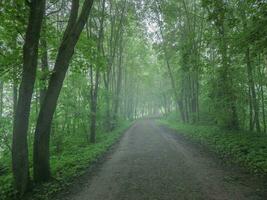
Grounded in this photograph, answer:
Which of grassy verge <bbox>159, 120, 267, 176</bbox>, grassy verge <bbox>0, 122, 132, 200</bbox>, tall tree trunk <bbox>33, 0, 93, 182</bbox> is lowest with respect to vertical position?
grassy verge <bbox>0, 122, 132, 200</bbox>

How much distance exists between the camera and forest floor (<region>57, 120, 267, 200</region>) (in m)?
4.71

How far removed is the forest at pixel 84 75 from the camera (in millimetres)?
5723

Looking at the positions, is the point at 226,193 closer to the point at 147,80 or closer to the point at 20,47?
the point at 20,47

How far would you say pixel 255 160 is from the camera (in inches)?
264

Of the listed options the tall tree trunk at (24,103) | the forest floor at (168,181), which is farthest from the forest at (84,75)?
the forest floor at (168,181)

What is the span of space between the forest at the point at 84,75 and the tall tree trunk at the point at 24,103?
23mm

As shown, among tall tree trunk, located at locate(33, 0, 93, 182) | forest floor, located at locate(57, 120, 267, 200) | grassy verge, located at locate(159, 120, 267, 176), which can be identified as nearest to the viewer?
forest floor, located at locate(57, 120, 267, 200)

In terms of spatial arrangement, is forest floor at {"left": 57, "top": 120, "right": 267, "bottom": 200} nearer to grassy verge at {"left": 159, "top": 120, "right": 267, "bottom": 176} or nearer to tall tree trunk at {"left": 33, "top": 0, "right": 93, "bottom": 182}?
grassy verge at {"left": 159, "top": 120, "right": 267, "bottom": 176}

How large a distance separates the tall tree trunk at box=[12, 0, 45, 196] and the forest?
0.07 feet

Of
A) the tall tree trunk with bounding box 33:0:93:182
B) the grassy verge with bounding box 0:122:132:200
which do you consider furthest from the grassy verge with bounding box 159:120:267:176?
the tall tree trunk with bounding box 33:0:93:182

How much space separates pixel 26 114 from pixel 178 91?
21369mm

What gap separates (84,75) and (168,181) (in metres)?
9.44

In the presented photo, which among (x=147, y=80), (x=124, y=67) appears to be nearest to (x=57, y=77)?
(x=124, y=67)

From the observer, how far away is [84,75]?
1354 centimetres
